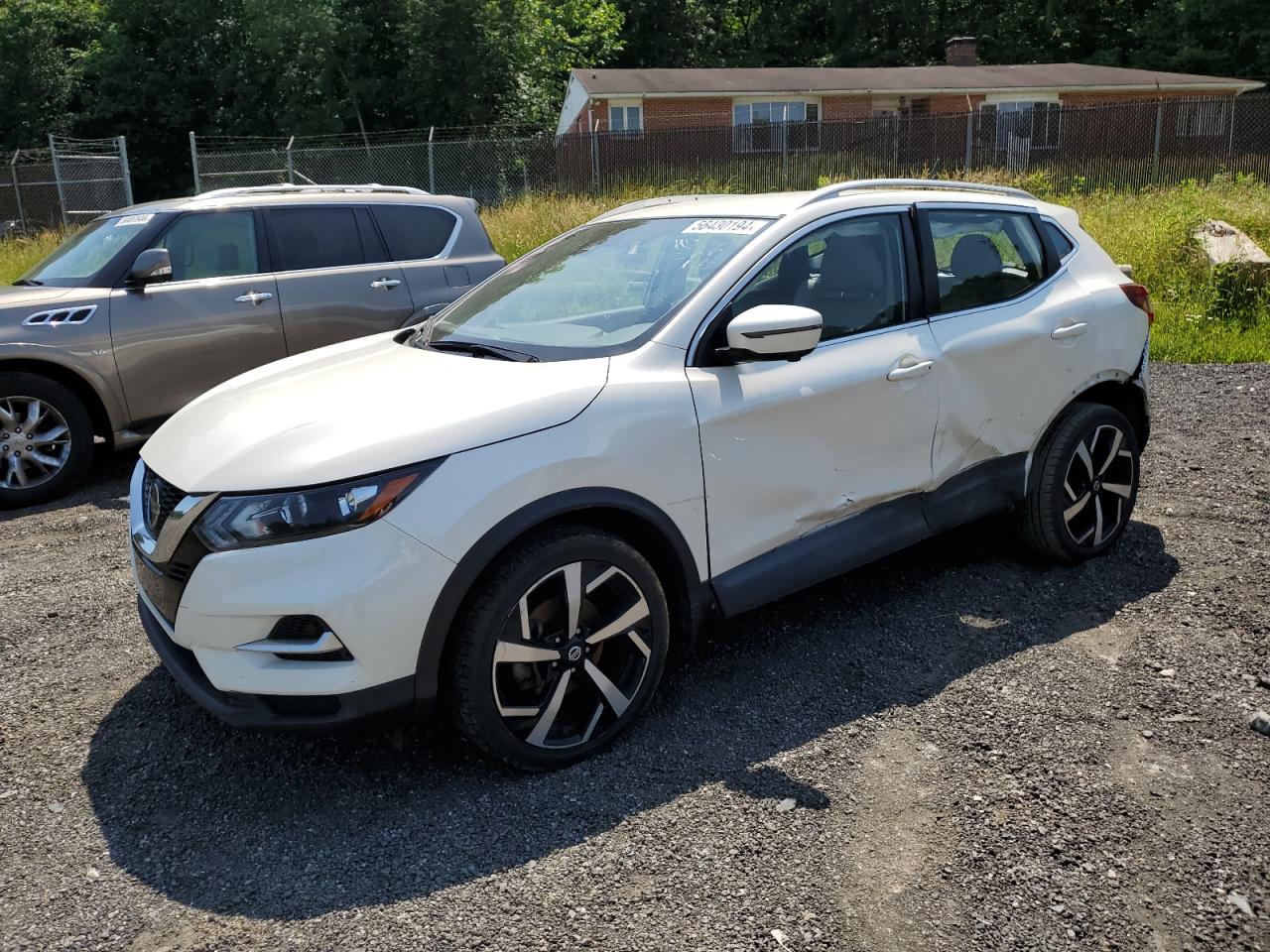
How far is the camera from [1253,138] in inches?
873

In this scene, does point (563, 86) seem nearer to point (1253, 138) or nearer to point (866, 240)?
point (1253, 138)

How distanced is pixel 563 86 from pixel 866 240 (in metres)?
41.5

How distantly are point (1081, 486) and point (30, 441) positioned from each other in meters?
5.91

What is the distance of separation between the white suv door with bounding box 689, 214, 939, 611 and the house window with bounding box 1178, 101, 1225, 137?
66.4 ft

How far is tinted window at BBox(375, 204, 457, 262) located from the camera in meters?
7.75

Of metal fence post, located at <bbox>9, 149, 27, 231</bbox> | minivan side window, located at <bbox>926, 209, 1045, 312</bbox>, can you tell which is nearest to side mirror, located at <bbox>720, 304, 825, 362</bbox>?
minivan side window, located at <bbox>926, 209, 1045, 312</bbox>

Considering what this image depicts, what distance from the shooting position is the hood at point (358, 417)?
10.1ft

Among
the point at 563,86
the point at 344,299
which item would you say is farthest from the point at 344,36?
the point at 344,299

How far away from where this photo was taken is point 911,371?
161 inches

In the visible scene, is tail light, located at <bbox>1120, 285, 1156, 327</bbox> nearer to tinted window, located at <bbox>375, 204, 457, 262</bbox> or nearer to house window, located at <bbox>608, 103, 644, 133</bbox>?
tinted window, located at <bbox>375, 204, 457, 262</bbox>

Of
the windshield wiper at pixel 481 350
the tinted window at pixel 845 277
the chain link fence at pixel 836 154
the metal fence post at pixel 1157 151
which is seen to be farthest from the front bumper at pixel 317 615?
the metal fence post at pixel 1157 151

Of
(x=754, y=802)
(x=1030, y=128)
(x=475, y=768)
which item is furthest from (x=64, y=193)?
(x=754, y=802)

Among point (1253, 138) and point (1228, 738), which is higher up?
point (1253, 138)

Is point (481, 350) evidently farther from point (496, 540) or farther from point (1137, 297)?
point (1137, 297)
